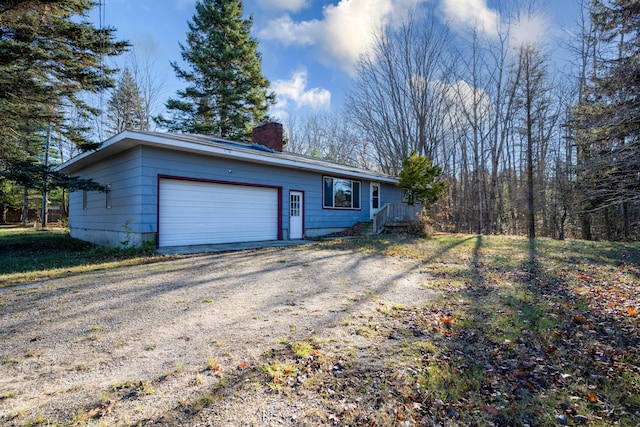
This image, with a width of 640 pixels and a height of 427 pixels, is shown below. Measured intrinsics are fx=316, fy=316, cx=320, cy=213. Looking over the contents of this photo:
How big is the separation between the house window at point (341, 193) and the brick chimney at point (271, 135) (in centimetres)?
262

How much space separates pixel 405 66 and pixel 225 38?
11.1 meters

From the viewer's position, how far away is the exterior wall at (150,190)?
809cm

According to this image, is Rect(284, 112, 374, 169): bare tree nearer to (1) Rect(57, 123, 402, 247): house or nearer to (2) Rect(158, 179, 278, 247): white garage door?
(1) Rect(57, 123, 402, 247): house

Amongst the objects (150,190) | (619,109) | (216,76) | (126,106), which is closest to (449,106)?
(216,76)

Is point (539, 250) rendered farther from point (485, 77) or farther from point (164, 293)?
point (485, 77)

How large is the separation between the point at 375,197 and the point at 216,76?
12131mm

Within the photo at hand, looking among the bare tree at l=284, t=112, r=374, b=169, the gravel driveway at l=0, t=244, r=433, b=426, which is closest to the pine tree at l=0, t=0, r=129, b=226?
the gravel driveway at l=0, t=244, r=433, b=426

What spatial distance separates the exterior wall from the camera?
26.5ft

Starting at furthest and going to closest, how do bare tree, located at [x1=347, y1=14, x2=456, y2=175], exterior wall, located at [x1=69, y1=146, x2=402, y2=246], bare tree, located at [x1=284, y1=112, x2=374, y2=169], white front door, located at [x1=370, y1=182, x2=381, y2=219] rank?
bare tree, located at [x1=284, y1=112, x2=374, y2=169], bare tree, located at [x1=347, y1=14, x2=456, y2=175], white front door, located at [x1=370, y1=182, x2=381, y2=219], exterior wall, located at [x1=69, y1=146, x2=402, y2=246]

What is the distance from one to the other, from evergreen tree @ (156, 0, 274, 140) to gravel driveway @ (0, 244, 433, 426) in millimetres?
15479

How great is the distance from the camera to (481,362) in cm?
274

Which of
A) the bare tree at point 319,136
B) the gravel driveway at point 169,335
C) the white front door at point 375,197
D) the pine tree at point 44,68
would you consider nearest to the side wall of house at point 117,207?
the pine tree at point 44,68

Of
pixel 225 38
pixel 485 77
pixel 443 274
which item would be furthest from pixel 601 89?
pixel 225 38

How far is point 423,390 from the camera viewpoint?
7.55 ft
